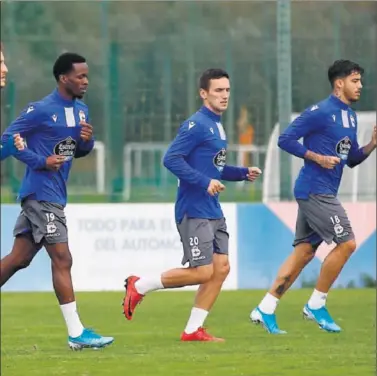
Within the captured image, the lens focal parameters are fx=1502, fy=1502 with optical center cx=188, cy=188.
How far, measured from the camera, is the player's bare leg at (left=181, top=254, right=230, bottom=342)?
11508 mm

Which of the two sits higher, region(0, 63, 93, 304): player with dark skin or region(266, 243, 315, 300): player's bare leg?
region(0, 63, 93, 304): player with dark skin

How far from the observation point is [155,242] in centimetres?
1711

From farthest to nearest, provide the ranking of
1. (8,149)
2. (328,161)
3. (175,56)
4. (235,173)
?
(175,56) → (328,161) → (235,173) → (8,149)

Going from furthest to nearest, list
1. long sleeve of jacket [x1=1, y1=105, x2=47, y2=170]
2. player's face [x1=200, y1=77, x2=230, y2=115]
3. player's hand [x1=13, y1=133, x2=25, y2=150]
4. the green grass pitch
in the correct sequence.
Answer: player's face [x1=200, y1=77, x2=230, y2=115]
long sleeve of jacket [x1=1, y1=105, x2=47, y2=170]
player's hand [x1=13, y1=133, x2=25, y2=150]
the green grass pitch

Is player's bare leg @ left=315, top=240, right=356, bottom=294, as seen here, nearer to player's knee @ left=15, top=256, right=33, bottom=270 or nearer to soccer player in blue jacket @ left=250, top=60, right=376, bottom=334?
soccer player in blue jacket @ left=250, top=60, right=376, bottom=334

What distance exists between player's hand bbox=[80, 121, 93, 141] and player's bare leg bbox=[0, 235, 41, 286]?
839mm

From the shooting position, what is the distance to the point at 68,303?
426 inches

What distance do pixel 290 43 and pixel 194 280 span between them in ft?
22.4

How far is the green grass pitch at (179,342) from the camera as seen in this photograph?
9727mm

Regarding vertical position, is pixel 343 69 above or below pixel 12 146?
above

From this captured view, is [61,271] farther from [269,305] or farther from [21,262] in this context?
[269,305]

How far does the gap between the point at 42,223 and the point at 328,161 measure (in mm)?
2524

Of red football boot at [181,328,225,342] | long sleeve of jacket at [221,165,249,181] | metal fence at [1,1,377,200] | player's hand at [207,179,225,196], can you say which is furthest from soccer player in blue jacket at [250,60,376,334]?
metal fence at [1,1,377,200]

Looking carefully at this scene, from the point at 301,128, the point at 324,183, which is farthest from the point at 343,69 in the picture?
the point at 324,183
